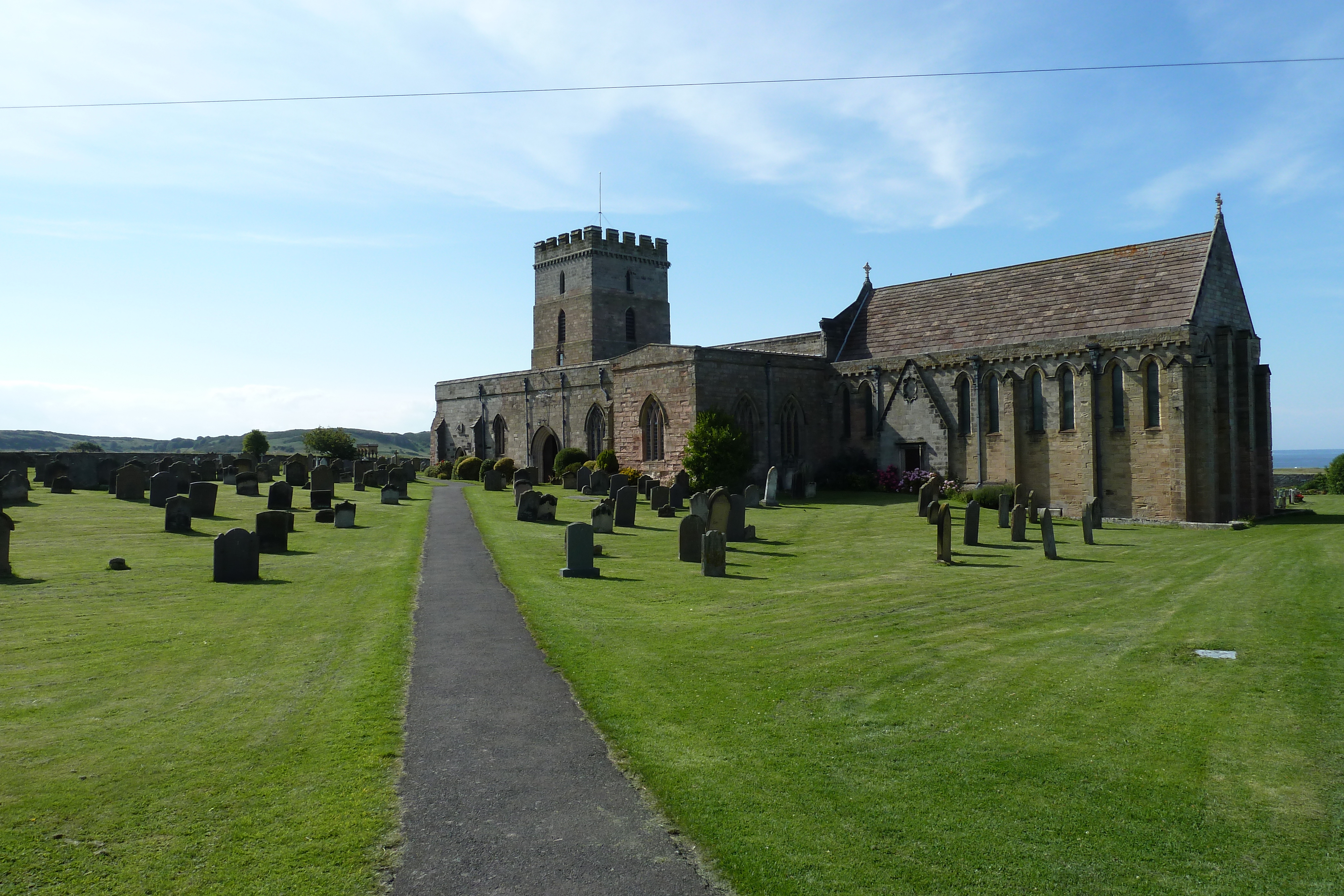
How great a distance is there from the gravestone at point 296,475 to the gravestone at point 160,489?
1083cm

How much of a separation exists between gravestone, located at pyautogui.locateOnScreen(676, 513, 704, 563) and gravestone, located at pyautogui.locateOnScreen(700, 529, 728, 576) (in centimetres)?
164

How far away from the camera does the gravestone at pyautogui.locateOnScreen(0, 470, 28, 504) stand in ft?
90.2

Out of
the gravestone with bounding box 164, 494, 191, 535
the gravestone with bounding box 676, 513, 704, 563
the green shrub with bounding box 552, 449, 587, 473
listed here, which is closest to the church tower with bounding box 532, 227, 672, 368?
the green shrub with bounding box 552, 449, 587, 473

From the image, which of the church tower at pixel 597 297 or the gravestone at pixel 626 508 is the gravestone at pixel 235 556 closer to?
the gravestone at pixel 626 508

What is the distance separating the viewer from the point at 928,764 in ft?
23.8

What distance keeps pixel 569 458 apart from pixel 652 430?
6.62 metres

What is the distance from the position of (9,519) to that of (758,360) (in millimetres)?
28521

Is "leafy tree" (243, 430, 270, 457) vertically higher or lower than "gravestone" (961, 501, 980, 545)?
higher

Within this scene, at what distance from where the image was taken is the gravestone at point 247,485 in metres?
32.6

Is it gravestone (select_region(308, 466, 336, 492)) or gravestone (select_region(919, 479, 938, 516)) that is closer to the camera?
gravestone (select_region(919, 479, 938, 516))

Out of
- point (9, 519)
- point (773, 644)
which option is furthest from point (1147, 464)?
point (9, 519)

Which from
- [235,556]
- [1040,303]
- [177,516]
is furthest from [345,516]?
[1040,303]

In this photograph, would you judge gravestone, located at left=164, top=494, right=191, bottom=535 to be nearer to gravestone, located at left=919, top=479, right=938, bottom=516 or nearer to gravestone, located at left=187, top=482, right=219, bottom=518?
gravestone, located at left=187, top=482, right=219, bottom=518

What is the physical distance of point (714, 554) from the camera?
17.3 metres
